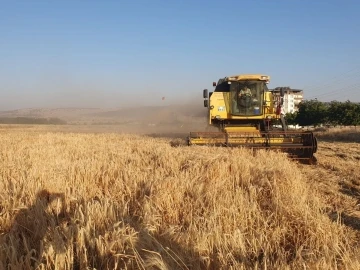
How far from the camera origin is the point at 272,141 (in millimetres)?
9656

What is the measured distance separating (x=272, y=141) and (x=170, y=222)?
714cm

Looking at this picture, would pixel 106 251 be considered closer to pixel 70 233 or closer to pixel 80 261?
pixel 80 261

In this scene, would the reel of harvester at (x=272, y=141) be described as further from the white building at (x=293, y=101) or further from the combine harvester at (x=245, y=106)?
the white building at (x=293, y=101)

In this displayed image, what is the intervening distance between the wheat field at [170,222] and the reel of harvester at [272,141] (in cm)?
400

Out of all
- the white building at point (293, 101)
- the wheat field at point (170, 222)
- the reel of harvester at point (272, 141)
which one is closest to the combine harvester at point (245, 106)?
the reel of harvester at point (272, 141)

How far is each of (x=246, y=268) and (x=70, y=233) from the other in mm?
1291

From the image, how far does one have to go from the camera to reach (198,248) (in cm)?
233

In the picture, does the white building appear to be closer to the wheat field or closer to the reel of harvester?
the reel of harvester

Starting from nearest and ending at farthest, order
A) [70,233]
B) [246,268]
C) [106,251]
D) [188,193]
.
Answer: [246,268]
[106,251]
[70,233]
[188,193]

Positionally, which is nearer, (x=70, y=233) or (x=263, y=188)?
(x=70, y=233)

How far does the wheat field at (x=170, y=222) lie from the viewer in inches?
86.3

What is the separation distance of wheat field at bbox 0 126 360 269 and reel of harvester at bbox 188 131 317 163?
4.00m

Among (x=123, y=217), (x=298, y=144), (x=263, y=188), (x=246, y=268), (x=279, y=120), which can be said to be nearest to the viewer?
(x=246, y=268)

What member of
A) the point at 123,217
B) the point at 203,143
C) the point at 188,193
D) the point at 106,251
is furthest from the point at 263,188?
the point at 203,143
